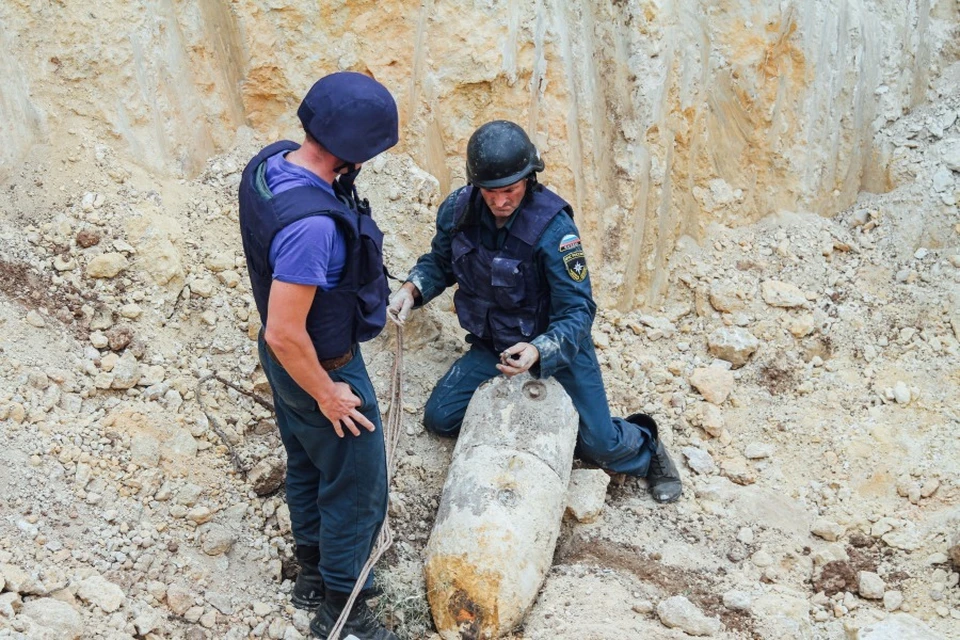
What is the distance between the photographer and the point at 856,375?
5793 millimetres

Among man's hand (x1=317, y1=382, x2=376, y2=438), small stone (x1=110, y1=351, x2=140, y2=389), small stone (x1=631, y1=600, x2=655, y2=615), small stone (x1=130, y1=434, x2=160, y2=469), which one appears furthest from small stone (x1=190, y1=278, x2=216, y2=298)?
small stone (x1=631, y1=600, x2=655, y2=615)

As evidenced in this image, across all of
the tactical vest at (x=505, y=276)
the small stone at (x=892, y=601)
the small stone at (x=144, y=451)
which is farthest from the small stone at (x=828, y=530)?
the small stone at (x=144, y=451)

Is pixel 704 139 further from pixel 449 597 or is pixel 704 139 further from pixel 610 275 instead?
pixel 449 597

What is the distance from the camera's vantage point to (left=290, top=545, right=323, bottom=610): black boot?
412 centimetres

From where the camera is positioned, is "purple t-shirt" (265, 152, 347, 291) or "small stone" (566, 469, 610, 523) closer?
"purple t-shirt" (265, 152, 347, 291)

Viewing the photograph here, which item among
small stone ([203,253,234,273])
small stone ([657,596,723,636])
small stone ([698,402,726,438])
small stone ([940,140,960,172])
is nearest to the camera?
small stone ([657,596,723,636])

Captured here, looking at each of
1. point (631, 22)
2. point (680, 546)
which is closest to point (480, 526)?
point (680, 546)

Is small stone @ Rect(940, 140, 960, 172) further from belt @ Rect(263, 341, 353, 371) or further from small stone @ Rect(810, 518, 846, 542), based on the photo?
belt @ Rect(263, 341, 353, 371)

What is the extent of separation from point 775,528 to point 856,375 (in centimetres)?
137

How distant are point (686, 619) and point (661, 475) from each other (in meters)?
1.21

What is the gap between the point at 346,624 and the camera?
13.0ft

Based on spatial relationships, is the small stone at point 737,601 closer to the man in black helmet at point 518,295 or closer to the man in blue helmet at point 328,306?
the man in black helmet at point 518,295

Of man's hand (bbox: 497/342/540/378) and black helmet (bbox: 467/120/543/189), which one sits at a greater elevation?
black helmet (bbox: 467/120/543/189)

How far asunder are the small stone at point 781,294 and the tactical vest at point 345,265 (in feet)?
11.1
